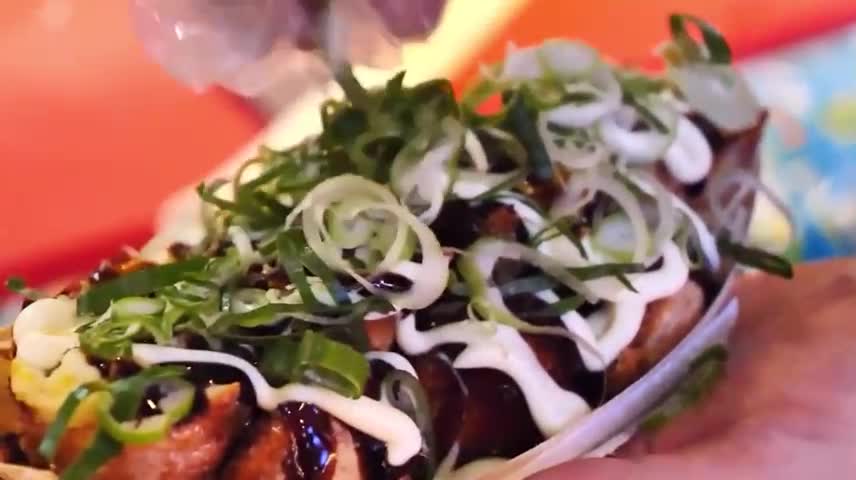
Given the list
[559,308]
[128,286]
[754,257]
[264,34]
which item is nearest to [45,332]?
[128,286]

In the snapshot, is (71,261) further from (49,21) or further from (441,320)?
(441,320)

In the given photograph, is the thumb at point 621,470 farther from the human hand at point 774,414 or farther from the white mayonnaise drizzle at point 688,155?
the white mayonnaise drizzle at point 688,155

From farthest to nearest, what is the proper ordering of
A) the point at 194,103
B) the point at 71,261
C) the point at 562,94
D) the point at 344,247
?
the point at 194,103 → the point at 71,261 → the point at 562,94 → the point at 344,247

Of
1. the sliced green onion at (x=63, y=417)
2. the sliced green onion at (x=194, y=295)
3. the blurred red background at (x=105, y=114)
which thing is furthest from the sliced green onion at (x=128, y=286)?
the blurred red background at (x=105, y=114)

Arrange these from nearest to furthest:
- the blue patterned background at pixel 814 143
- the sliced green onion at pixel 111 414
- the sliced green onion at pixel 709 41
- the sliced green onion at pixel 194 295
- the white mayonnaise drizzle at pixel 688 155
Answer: the sliced green onion at pixel 111 414
the sliced green onion at pixel 194 295
the white mayonnaise drizzle at pixel 688 155
the sliced green onion at pixel 709 41
the blue patterned background at pixel 814 143

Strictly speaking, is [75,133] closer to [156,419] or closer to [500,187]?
[500,187]

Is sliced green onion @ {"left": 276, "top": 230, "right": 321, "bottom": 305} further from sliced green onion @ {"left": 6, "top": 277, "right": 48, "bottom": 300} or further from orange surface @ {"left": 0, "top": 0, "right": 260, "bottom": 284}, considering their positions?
orange surface @ {"left": 0, "top": 0, "right": 260, "bottom": 284}

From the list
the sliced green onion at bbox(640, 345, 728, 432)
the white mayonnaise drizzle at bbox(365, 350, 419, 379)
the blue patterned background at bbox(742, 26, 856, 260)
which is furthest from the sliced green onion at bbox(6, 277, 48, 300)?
the blue patterned background at bbox(742, 26, 856, 260)

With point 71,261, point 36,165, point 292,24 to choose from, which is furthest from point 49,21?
point 292,24
